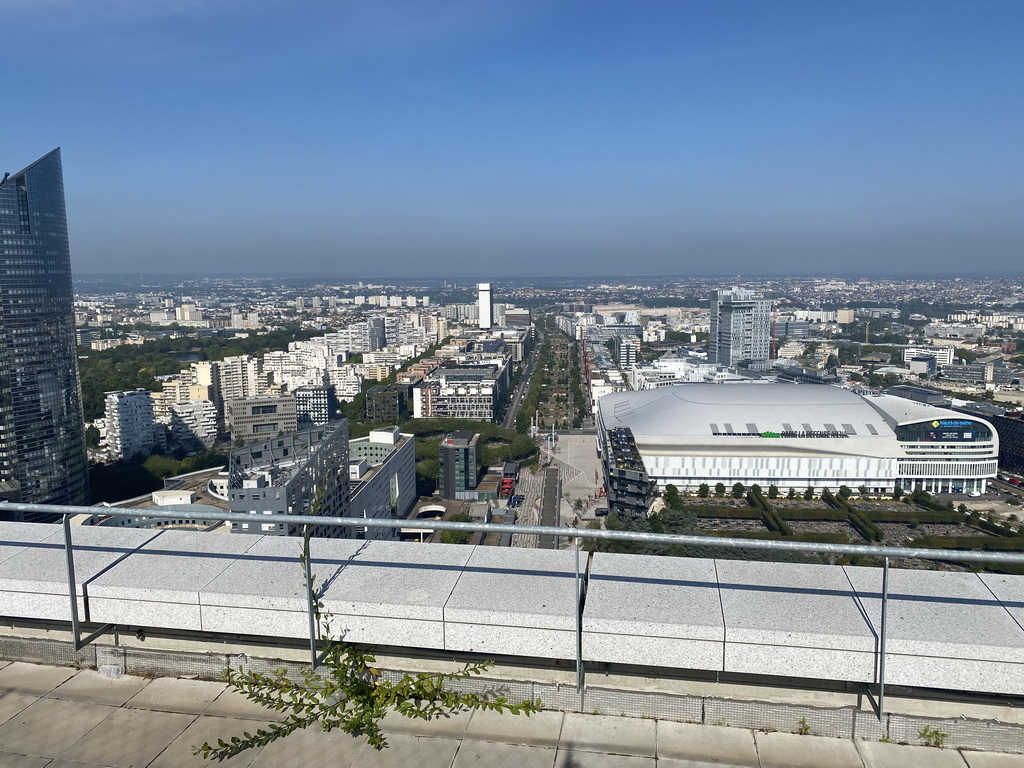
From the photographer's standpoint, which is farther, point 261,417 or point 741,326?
point 741,326

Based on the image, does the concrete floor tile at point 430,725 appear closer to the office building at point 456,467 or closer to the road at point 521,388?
the office building at point 456,467

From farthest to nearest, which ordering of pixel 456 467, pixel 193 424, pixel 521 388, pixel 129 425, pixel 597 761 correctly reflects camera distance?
pixel 521 388 < pixel 193 424 < pixel 129 425 < pixel 456 467 < pixel 597 761

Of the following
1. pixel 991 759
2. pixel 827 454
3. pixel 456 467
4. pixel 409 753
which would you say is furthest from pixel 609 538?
pixel 827 454

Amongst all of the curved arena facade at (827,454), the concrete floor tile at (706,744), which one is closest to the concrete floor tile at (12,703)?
the concrete floor tile at (706,744)

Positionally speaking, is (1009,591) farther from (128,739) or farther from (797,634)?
(128,739)

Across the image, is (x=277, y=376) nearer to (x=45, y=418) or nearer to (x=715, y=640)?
(x=45, y=418)

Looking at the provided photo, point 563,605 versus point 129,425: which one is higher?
point 563,605
